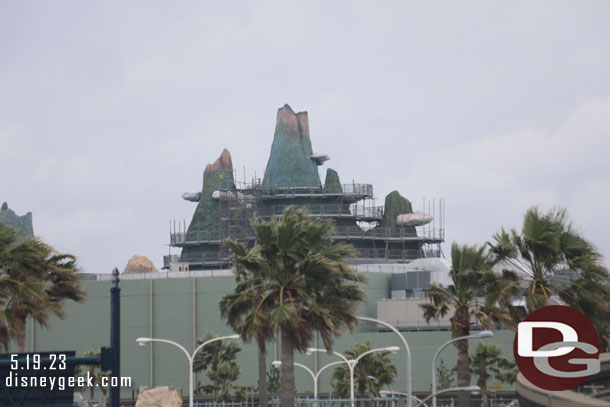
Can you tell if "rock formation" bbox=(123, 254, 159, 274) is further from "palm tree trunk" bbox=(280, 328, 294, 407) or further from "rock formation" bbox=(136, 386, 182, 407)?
"palm tree trunk" bbox=(280, 328, 294, 407)

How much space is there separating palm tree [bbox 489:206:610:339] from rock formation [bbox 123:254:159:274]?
73242 mm

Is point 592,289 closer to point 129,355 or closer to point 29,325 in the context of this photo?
point 129,355

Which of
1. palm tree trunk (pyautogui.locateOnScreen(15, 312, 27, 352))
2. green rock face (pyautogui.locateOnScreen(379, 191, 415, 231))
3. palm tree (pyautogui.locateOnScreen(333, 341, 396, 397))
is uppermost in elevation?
green rock face (pyautogui.locateOnScreen(379, 191, 415, 231))

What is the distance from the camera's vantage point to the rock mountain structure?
119875 millimetres

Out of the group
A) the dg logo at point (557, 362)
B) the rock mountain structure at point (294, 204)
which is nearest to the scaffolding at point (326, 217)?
the rock mountain structure at point (294, 204)

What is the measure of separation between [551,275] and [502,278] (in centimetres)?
188

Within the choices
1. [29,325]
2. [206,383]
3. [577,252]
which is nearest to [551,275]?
[577,252]

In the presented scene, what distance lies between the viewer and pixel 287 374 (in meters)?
38.7

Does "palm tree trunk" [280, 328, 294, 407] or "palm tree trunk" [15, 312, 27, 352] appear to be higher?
"palm tree trunk" [15, 312, 27, 352]

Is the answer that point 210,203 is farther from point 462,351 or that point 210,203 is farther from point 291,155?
point 462,351

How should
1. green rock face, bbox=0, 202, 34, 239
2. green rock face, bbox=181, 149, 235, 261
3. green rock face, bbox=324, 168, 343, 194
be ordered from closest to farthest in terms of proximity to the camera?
green rock face, bbox=324, 168, 343, 194, green rock face, bbox=181, 149, 235, 261, green rock face, bbox=0, 202, 34, 239

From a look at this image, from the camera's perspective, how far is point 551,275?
138 feet

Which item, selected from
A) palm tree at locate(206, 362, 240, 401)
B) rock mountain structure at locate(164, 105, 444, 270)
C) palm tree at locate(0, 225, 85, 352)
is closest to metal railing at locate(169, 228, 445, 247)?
rock mountain structure at locate(164, 105, 444, 270)

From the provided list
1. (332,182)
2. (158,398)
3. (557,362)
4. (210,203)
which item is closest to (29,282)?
(557,362)
